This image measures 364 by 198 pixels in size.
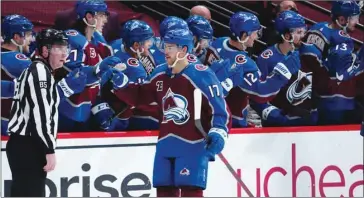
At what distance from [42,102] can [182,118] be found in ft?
2.64

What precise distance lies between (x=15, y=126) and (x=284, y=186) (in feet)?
7.80

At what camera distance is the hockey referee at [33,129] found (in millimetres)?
6133

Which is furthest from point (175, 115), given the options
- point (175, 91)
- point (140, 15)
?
point (140, 15)

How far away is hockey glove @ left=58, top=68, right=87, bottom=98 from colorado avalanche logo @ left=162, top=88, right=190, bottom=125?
890mm

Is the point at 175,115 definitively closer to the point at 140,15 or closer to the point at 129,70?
the point at 129,70

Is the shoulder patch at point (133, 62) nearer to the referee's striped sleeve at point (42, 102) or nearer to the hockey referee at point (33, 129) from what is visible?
the hockey referee at point (33, 129)

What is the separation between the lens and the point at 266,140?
25.7 feet

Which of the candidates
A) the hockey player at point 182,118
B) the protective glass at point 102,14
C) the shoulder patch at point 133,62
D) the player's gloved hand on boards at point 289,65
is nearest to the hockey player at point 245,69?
the player's gloved hand on boards at point 289,65

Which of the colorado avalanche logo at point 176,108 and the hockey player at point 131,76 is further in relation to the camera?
the hockey player at point 131,76

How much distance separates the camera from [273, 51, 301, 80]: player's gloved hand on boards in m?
7.64

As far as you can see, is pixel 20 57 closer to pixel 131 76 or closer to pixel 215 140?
pixel 131 76

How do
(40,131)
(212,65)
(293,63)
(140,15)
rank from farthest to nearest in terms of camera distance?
(140,15) < (293,63) < (212,65) < (40,131)

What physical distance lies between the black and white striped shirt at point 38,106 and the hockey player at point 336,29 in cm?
272

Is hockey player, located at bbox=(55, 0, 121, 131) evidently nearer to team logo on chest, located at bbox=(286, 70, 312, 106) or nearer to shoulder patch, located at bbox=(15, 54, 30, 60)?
shoulder patch, located at bbox=(15, 54, 30, 60)
